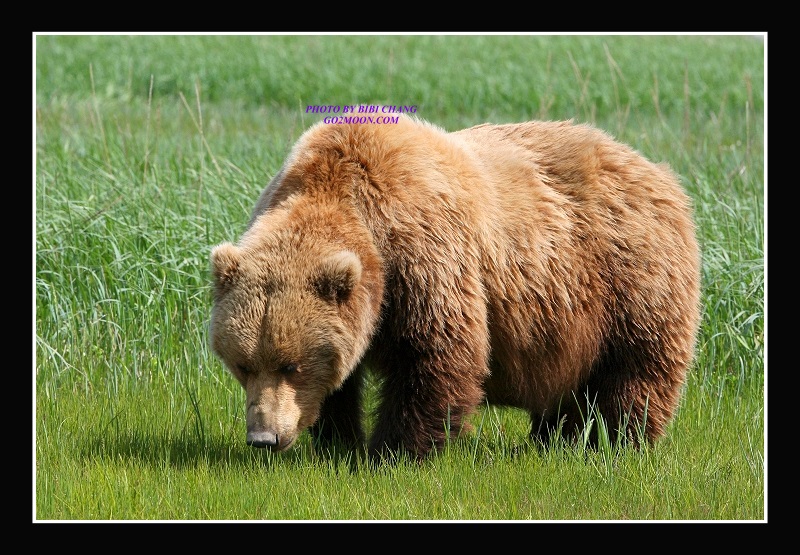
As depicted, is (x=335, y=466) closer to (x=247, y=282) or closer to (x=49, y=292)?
(x=247, y=282)

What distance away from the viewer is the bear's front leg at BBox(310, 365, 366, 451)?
6.00 metres

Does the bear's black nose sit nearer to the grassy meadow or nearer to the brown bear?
the brown bear

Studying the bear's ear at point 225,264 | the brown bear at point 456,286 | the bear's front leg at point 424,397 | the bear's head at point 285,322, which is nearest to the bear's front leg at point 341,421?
the brown bear at point 456,286

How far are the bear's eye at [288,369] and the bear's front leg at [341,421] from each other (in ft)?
2.85

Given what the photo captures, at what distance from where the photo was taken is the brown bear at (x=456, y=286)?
5.15 meters

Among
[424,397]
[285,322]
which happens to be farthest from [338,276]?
[424,397]

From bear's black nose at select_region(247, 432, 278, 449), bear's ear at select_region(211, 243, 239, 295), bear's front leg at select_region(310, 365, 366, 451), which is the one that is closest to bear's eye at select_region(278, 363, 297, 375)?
bear's black nose at select_region(247, 432, 278, 449)

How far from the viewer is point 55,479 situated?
549 cm

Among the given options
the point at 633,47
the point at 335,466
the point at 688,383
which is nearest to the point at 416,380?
the point at 335,466

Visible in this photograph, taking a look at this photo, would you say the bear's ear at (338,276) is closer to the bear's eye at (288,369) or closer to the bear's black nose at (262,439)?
the bear's eye at (288,369)

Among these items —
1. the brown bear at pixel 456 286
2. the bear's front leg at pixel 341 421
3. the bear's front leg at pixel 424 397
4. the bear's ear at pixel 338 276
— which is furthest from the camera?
the bear's front leg at pixel 341 421

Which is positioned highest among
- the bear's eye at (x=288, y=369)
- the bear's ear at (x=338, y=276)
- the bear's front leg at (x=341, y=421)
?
the bear's ear at (x=338, y=276)

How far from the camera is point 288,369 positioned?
5.13 meters

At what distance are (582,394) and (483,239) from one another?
1426 millimetres
